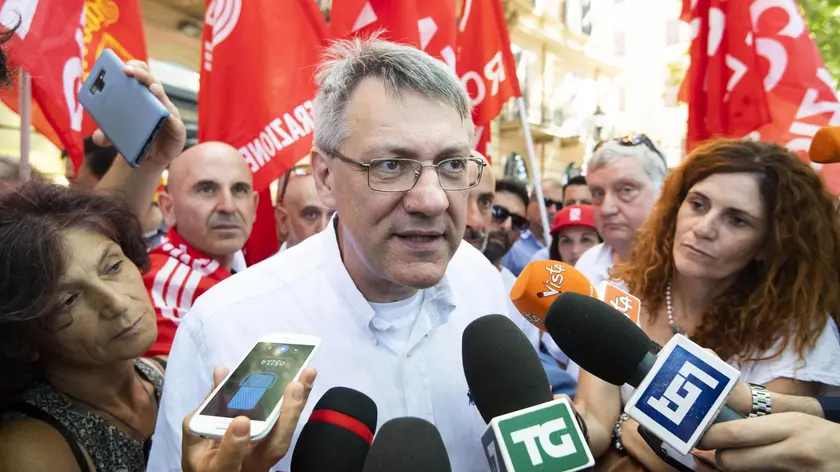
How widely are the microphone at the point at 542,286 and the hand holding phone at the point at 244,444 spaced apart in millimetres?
661

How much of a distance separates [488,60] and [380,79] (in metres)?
3.02

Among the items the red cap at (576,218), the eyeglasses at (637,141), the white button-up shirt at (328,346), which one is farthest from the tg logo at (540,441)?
the red cap at (576,218)

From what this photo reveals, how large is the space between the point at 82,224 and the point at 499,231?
3.19 m

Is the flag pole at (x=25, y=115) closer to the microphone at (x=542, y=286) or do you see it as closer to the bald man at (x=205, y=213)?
the bald man at (x=205, y=213)

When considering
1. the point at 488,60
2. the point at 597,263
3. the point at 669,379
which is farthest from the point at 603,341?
the point at 488,60

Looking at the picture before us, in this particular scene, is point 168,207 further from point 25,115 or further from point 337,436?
point 337,436

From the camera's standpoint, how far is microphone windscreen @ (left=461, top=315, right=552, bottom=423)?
1.17 metres

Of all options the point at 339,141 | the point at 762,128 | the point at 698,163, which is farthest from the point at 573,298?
the point at 762,128

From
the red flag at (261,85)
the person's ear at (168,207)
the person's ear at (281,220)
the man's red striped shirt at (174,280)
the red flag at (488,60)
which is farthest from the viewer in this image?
the red flag at (488,60)

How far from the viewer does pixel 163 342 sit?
8.49ft

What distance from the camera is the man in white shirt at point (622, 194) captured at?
127 inches

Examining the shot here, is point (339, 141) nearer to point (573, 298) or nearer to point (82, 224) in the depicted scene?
point (573, 298)

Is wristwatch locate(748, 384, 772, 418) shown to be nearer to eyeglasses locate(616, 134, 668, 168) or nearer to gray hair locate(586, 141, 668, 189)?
gray hair locate(586, 141, 668, 189)

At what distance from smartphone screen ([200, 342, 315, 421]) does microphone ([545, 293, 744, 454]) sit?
0.61 m
